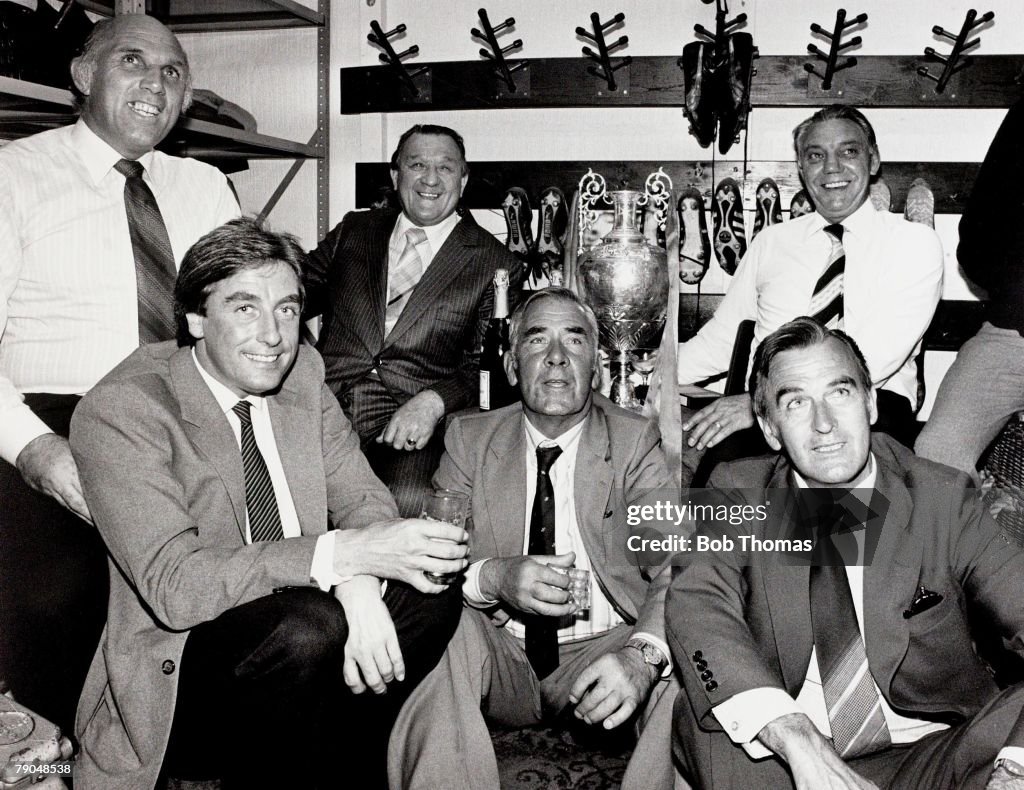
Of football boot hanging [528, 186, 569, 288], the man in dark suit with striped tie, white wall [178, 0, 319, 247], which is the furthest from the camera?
white wall [178, 0, 319, 247]

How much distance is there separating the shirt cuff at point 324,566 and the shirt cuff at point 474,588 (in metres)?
0.39

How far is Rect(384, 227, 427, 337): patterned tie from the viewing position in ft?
9.31

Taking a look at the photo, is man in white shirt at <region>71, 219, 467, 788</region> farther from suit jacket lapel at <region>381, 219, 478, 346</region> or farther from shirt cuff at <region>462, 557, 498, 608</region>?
suit jacket lapel at <region>381, 219, 478, 346</region>

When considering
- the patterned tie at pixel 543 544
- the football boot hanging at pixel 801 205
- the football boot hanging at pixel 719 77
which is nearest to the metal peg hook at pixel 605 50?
the football boot hanging at pixel 719 77

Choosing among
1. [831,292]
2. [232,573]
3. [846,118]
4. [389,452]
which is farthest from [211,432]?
[846,118]

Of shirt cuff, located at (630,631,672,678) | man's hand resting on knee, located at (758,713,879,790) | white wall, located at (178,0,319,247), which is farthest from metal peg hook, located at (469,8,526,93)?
man's hand resting on knee, located at (758,713,879,790)

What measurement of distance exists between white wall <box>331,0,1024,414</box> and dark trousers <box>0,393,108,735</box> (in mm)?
2367

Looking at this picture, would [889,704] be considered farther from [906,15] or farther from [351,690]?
[906,15]

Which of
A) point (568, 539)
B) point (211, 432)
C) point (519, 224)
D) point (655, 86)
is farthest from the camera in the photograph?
point (519, 224)

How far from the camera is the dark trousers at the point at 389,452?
2.47 meters

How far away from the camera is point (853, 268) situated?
2.80 meters

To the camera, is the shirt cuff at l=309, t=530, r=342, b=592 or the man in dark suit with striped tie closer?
the shirt cuff at l=309, t=530, r=342, b=592

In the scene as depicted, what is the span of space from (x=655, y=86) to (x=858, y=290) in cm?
133

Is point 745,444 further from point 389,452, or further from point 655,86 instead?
point 655,86
